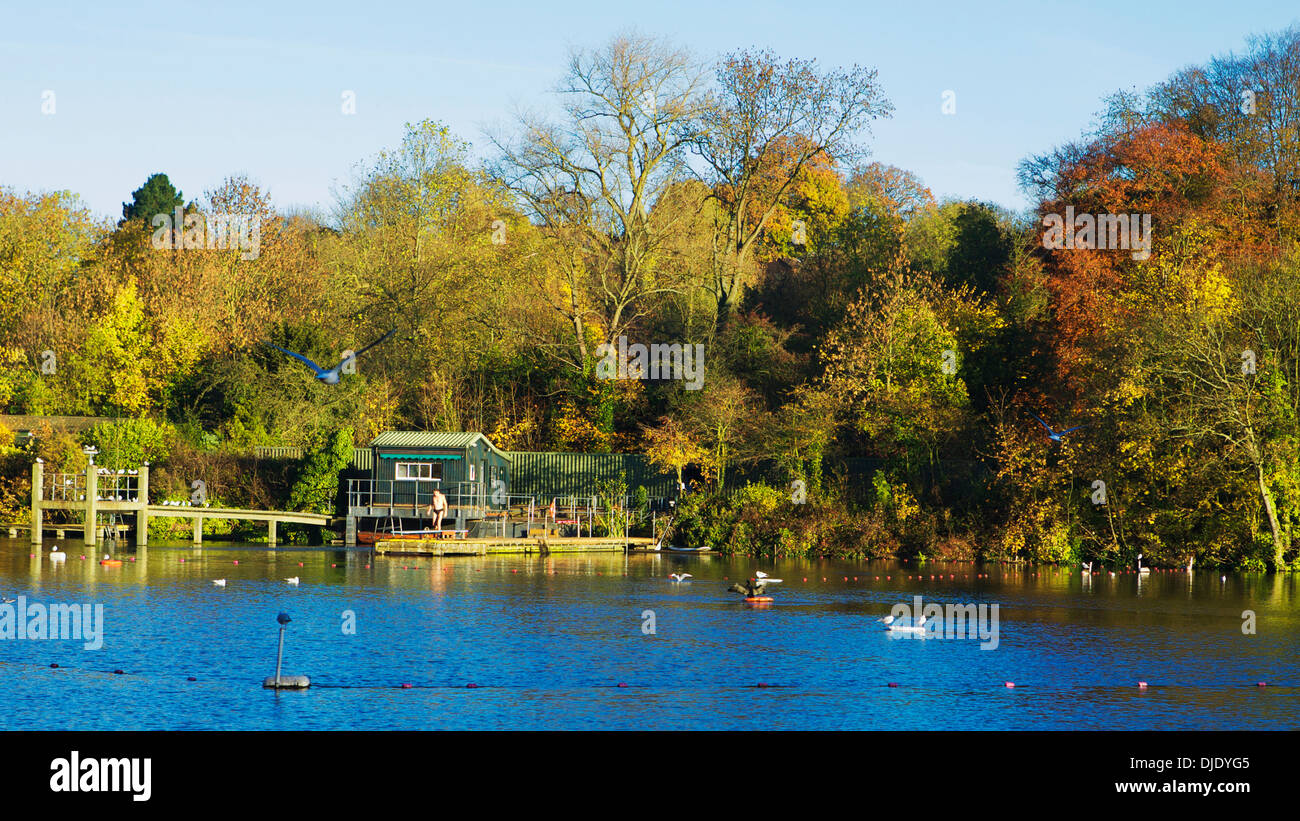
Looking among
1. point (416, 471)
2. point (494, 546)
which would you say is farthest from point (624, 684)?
point (416, 471)

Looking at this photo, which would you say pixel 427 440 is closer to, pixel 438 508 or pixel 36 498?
pixel 438 508

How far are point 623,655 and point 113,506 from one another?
30716 millimetres

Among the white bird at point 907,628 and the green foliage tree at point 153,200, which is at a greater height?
the green foliage tree at point 153,200

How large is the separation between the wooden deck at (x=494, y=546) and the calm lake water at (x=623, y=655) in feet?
19.4

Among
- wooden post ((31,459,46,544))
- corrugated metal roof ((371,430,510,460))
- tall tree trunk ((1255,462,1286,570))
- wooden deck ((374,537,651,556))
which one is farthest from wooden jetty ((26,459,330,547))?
tall tree trunk ((1255,462,1286,570))

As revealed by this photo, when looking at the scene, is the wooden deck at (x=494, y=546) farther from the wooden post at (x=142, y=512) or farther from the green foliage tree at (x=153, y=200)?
the green foliage tree at (x=153, y=200)

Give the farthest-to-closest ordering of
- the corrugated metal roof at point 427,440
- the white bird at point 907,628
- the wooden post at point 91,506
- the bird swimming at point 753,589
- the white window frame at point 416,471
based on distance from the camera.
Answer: the white window frame at point 416,471 → the corrugated metal roof at point 427,440 → the wooden post at point 91,506 → the bird swimming at point 753,589 → the white bird at point 907,628

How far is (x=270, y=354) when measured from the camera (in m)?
59.6

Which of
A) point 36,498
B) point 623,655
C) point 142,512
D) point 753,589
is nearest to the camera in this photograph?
point 623,655

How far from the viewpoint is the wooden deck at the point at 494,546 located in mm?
49875

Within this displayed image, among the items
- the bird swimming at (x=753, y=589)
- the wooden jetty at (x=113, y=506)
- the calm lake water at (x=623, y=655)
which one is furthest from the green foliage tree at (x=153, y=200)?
the bird swimming at (x=753, y=589)

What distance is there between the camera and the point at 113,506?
1980 inches
